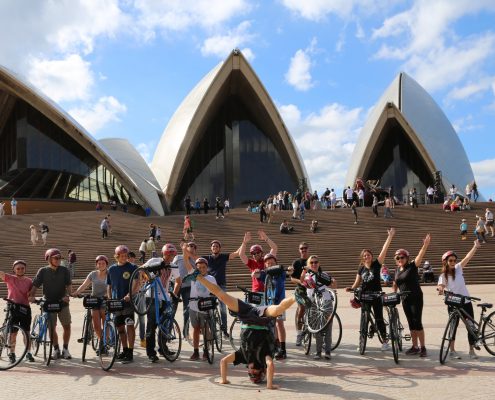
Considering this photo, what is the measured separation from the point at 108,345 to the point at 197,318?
39.5 inches

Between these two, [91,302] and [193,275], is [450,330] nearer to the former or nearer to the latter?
[193,275]

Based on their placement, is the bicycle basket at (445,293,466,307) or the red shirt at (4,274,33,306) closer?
the bicycle basket at (445,293,466,307)

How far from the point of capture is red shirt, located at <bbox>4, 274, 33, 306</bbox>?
19.4 feet

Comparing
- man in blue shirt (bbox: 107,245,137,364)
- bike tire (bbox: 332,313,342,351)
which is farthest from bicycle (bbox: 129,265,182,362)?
bike tire (bbox: 332,313,342,351)

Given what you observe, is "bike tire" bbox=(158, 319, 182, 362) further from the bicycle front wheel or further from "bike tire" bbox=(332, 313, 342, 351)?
"bike tire" bbox=(332, 313, 342, 351)

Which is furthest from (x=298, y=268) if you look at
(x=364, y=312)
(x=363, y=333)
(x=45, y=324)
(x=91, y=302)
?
(x=45, y=324)

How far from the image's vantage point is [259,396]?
4.32m

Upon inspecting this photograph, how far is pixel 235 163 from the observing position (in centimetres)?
3662

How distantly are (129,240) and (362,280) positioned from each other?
14.1 meters

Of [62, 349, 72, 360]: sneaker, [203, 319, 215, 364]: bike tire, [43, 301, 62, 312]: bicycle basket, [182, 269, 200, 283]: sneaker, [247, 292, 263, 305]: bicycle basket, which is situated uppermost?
[182, 269, 200, 283]: sneaker

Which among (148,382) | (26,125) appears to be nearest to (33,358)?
(148,382)

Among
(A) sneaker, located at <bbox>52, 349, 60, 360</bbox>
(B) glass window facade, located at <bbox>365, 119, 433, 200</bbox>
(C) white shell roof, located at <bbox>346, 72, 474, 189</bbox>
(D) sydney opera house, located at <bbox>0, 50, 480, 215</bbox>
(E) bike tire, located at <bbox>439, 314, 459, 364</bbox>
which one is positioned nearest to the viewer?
(E) bike tire, located at <bbox>439, 314, 459, 364</bbox>

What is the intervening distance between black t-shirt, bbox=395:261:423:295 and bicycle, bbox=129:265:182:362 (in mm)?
2471

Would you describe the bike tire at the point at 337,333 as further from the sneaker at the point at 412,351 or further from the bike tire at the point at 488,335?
the bike tire at the point at 488,335
